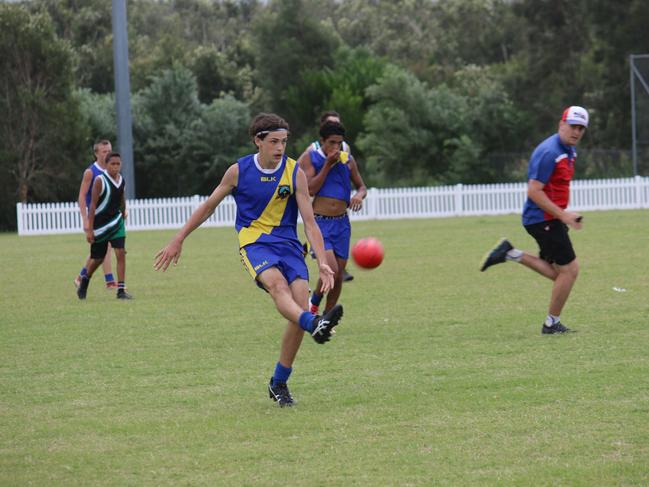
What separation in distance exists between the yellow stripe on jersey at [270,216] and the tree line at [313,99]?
34.7 m

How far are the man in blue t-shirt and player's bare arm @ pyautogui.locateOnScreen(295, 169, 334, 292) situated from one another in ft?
10.5

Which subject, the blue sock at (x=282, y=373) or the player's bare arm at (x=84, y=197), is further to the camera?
the player's bare arm at (x=84, y=197)

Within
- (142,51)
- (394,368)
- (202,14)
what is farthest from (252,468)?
(202,14)

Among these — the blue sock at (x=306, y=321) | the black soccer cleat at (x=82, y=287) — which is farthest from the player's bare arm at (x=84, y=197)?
the blue sock at (x=306, y=321)

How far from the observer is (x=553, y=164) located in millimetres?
10609

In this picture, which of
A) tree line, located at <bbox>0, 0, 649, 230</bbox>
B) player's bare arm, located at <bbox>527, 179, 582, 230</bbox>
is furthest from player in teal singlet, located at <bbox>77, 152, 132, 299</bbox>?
tree line, located at <bbox>0, 0, 649, 230</bbox>

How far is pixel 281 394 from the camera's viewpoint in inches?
312

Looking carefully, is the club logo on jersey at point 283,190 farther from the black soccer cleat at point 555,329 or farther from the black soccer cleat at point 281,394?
the black soccer cleat at point 555,329

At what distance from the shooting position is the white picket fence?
34469mm

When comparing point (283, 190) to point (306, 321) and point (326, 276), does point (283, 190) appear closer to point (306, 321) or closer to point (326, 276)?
point (326, 276)

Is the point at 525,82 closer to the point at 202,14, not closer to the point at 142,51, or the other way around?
the point at 142,51

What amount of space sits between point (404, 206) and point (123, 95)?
33.0ft

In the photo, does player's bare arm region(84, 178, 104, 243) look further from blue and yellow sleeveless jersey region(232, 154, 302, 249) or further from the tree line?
the tree line

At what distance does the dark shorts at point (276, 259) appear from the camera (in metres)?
7.96
